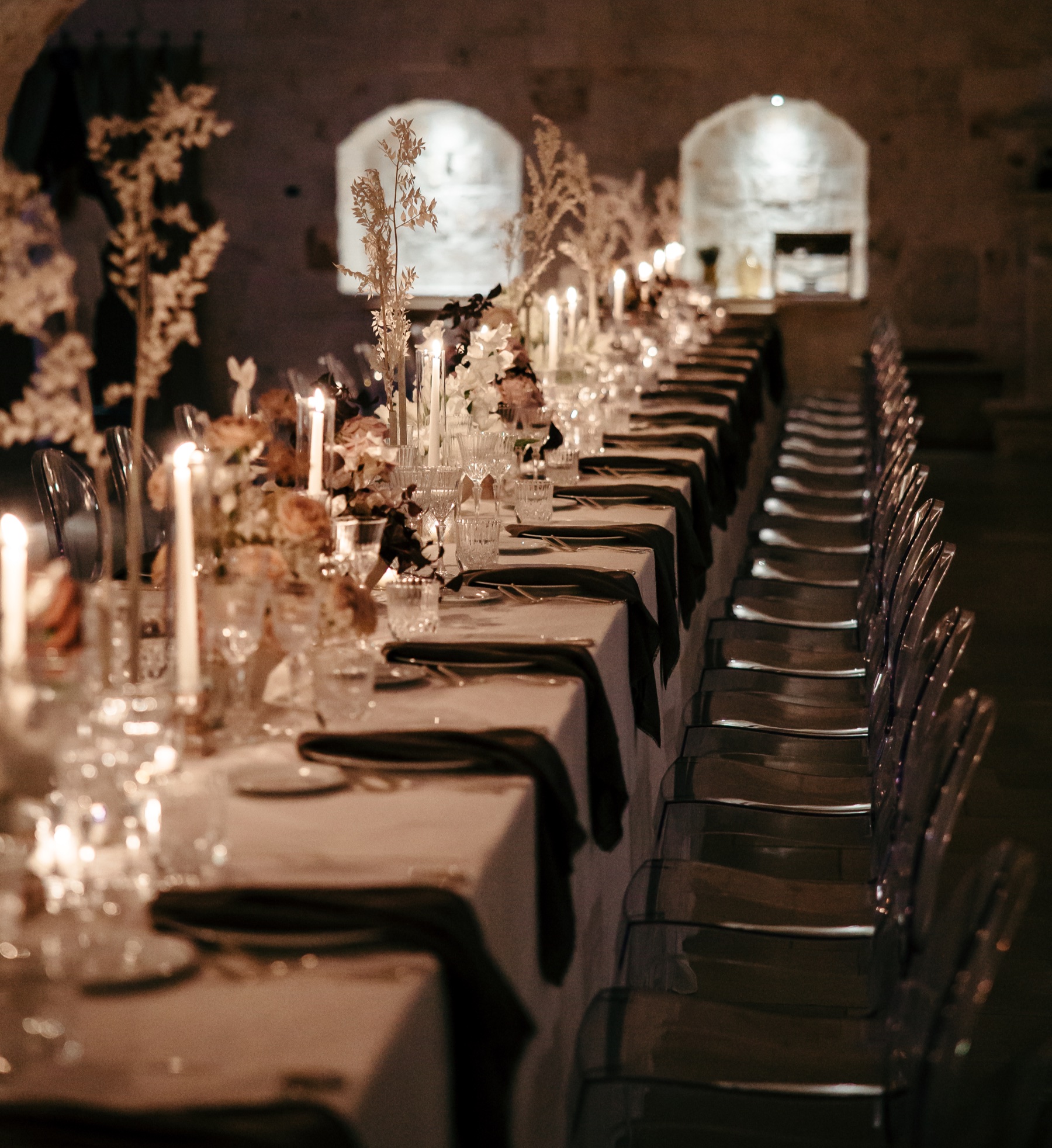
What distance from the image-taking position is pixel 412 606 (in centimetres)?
241

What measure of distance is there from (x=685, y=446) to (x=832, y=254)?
25.6ft

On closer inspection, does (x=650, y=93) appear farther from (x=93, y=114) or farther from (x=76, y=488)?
(x=76, y=488)

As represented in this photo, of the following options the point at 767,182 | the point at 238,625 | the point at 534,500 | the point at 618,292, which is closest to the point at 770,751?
the point at 534,500

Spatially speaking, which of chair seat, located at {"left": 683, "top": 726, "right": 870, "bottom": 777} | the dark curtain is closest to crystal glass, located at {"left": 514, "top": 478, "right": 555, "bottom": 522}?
chair seat, located at {"left": 683, "top": 726, "right": 870, "bottom": 777}

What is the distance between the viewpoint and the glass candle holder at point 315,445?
2.32 metres

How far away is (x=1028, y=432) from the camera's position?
1121 centimetres

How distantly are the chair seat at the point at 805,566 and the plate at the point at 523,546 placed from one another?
159 cm

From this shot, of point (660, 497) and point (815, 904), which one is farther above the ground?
point (660, 497)

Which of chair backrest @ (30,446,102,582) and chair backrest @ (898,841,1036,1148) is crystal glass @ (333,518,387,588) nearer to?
chair backrest @ (898,841,1036,1148)

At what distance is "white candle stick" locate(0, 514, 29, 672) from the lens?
1.34 metres

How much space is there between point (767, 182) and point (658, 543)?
32.3 feet

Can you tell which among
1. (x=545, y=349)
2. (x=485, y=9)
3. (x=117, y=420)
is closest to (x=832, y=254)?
(x=485, y=9)

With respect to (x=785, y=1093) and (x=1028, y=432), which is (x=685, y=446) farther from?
(x=1028, y=432)

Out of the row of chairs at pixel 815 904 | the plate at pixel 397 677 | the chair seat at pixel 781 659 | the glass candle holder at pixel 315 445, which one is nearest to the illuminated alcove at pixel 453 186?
the chair seat at pixel 781 659
